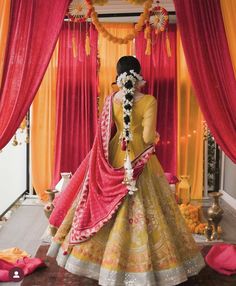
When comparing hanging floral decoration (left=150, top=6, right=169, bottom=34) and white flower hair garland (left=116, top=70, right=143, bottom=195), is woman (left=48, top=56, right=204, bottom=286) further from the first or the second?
hanging floral decoration (left=150, top=6, right=169, bottom=34)

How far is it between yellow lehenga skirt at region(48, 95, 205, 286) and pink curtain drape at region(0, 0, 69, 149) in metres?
0.69

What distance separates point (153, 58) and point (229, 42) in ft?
8.43

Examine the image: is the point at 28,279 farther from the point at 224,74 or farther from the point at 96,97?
the point at 96,97

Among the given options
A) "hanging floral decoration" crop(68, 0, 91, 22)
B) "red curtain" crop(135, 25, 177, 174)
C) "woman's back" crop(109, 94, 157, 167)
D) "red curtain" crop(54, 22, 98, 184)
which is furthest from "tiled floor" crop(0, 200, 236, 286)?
"hanging floral decoration" crop(68, 0, 91, 22)

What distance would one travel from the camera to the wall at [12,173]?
4492 millimetres

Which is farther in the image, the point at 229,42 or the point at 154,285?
the point at 229,42

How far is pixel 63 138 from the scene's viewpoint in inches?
197

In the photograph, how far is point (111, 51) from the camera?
4.95 meters

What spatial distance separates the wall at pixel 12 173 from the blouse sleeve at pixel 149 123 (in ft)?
8.43

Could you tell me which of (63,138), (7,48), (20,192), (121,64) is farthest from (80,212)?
(20,192)

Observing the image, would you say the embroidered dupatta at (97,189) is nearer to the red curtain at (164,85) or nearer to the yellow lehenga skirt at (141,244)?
the yellow lehenga skirt at (141,244)

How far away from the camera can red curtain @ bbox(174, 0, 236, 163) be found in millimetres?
2330

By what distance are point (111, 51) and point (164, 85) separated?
34.0 inches

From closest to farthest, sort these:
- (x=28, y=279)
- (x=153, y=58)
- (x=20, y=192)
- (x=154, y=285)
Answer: (x=154, y=285), (x=28, y=279), (x=153, y=58), (x=20, y=192)
